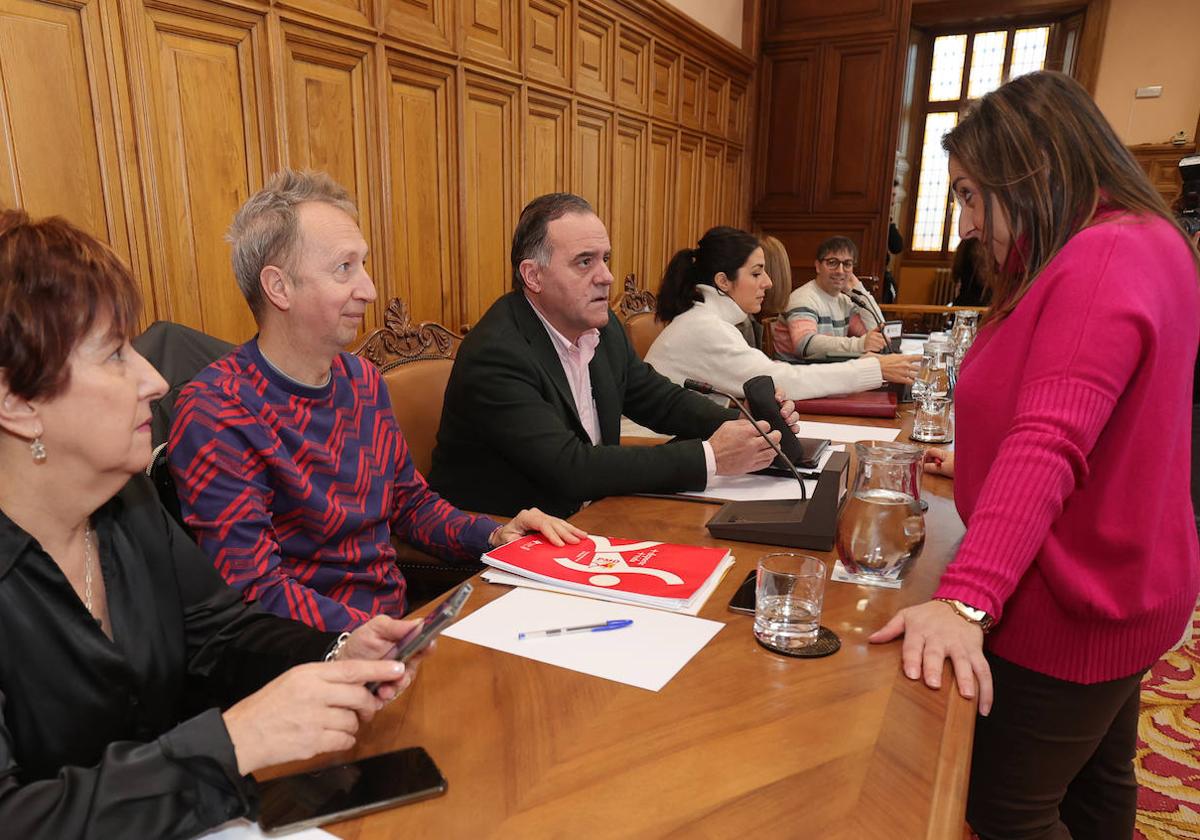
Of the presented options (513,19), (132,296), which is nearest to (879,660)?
(132,296)

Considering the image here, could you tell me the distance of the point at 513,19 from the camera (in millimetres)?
3371

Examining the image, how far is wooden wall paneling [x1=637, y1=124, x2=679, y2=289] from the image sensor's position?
15.3 feet

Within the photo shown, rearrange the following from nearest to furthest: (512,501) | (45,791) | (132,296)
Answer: (45,791) < (132,296) < (512,501)

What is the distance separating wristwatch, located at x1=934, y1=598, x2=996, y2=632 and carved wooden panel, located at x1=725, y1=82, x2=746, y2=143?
5.32m

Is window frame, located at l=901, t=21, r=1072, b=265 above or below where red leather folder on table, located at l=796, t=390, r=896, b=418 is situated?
above

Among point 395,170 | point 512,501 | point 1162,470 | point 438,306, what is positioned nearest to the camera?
point 1162,470

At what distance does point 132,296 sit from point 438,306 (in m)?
2.39

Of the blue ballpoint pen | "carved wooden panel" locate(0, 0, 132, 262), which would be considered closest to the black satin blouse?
the blue ballpoint pen

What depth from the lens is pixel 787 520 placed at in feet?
4.39

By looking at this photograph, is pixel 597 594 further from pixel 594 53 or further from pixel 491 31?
pixel 594 53

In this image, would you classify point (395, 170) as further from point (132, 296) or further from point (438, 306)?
point (132, 296)

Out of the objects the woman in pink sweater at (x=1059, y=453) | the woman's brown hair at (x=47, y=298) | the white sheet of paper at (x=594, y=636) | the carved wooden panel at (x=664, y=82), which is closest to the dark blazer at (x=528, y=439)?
the white sheet of paper at (x=594, y=636)

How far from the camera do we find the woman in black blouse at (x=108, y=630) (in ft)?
2.14

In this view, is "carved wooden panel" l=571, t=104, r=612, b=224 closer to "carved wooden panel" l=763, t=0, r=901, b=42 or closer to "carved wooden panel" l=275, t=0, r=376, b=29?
"carved wooden panel" l=275, t=0, r=376, b=29
